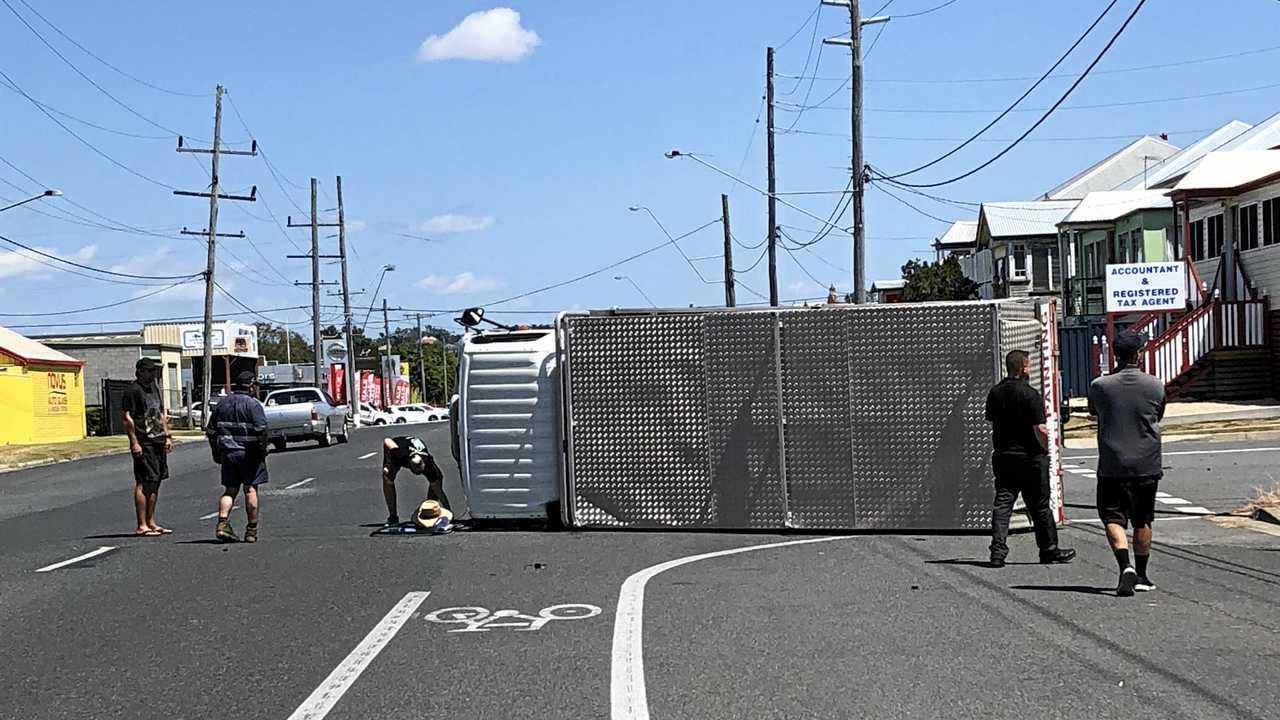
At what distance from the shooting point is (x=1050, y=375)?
15594mm

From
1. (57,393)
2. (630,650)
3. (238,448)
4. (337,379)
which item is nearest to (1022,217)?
(57,393)

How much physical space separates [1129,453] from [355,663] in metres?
5.55

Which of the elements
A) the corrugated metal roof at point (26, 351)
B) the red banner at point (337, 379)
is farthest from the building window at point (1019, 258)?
the red banner at point (337, 379)

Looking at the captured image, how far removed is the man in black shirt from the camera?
12.6 meters

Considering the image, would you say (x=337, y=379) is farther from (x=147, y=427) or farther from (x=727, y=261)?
(x=147, y=427)

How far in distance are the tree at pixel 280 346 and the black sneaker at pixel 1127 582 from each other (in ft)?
521

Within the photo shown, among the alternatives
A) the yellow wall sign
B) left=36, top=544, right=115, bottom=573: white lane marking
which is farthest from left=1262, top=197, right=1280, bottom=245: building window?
the yellow wall sign

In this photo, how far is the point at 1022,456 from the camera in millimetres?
12789

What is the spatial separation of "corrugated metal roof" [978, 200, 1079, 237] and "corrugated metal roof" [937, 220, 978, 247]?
44.7 ft

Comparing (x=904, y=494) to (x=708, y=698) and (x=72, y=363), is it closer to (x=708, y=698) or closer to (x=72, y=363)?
(x=708, y=698)

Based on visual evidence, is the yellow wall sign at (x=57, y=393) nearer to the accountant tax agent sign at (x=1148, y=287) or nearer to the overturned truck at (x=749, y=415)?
the accountant tax agent sign at (x=1148, y=287)

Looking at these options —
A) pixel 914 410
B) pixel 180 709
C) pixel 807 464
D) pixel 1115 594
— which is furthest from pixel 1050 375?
pixel 180 709

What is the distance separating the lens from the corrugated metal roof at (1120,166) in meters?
71.7

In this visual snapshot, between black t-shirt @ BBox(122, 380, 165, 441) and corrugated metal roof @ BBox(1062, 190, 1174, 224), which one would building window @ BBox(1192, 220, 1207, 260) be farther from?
black t-shirt @ BBox(122, 380, 165, 441)
